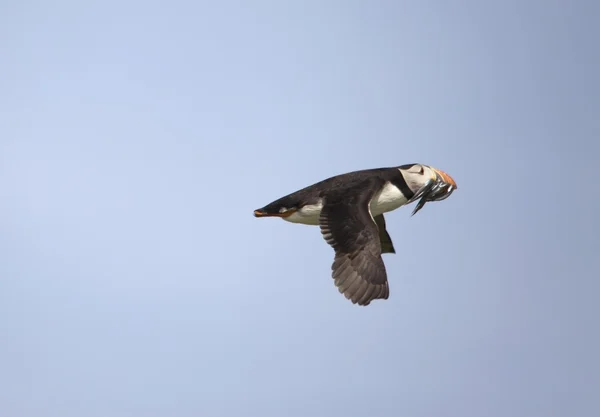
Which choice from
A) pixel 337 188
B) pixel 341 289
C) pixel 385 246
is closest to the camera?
pixel 341 289

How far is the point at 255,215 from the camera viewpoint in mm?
19359

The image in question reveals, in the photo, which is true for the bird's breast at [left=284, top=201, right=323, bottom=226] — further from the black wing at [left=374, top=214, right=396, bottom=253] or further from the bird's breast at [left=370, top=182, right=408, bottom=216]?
the black wing at [left=374, top=214, right=396, bottom=253]

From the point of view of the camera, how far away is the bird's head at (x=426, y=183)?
20.1 m

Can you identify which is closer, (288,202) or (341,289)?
(341,289)

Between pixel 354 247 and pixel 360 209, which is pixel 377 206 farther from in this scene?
pixel 354 247

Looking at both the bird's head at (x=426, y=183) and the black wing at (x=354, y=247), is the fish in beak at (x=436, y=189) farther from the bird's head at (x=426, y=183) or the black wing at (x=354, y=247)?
the black wing at (x=354, y=247)

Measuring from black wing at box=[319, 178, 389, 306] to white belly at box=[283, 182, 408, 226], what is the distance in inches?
13.4

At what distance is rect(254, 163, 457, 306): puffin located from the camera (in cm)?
1783

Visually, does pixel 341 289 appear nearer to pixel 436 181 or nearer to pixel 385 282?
pixel 385 282

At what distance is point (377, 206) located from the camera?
19.8 m

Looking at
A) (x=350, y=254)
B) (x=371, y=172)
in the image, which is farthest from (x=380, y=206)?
(x=350, y=254)

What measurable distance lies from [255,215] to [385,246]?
117 inches

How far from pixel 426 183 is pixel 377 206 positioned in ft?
3.46

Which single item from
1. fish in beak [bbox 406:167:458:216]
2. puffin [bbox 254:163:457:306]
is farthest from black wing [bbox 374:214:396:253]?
fish in beak [bbox 406:167:458:216]
